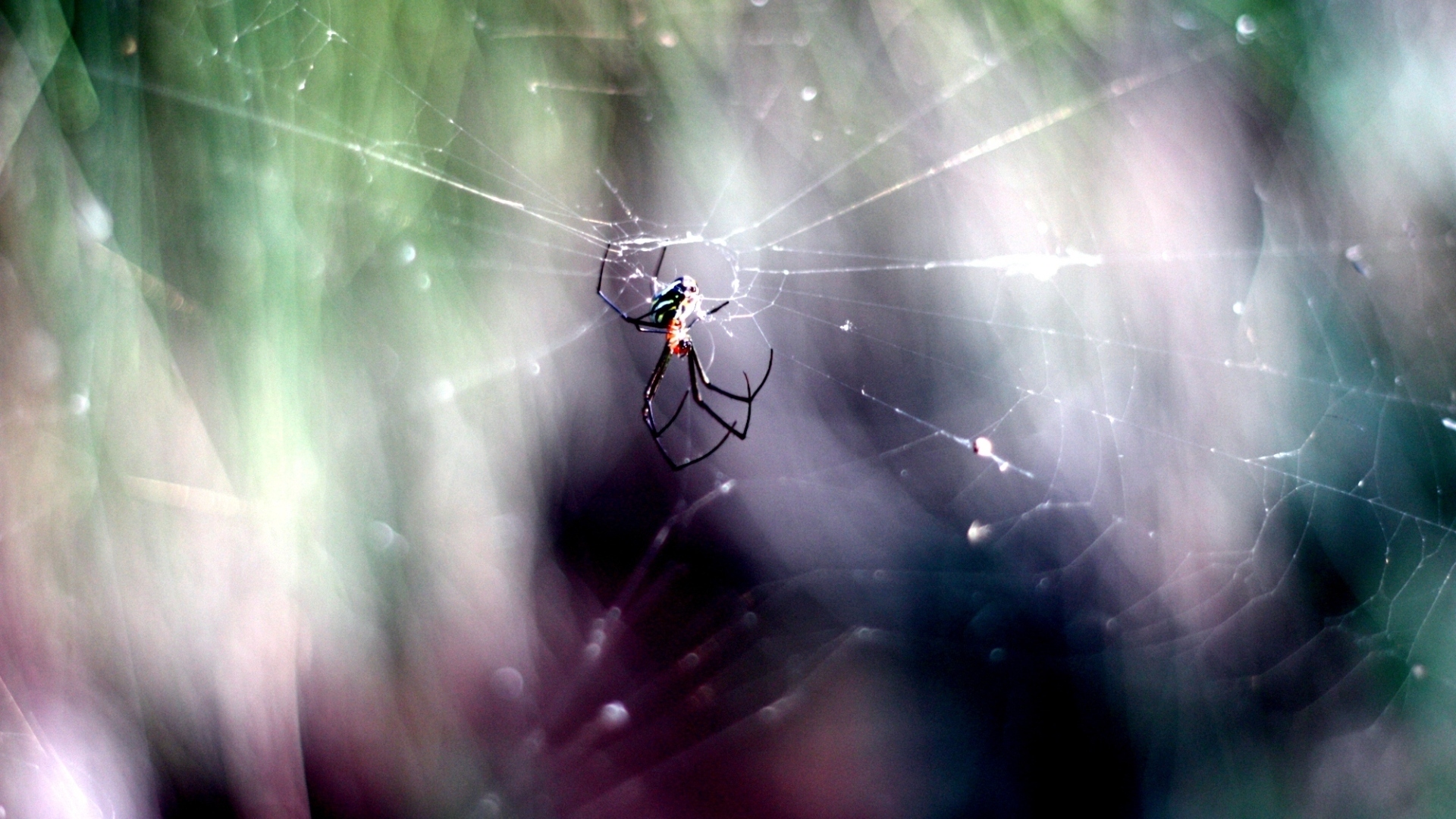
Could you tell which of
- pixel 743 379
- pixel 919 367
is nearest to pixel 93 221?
pixel 743 379

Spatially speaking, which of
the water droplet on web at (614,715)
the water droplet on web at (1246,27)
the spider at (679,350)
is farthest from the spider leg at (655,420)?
the water droplet on web at (1246,27)

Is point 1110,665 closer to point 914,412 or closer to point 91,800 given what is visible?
point 914,412

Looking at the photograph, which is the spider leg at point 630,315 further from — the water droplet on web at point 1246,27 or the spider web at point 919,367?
the water droplet on web at point 1246,27


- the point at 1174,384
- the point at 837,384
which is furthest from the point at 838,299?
the point at 1174,384

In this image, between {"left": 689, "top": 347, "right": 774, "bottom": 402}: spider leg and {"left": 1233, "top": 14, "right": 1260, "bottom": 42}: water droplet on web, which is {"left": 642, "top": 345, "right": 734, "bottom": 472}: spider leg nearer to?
{"left": 689, "top": 347, "right": 774, "bottom": 402}: spider leg

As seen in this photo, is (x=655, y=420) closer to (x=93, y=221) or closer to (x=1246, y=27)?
(x=93, y=221)

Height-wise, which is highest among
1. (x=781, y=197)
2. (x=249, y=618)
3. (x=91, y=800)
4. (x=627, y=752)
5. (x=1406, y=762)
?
(x=781, y=197)
